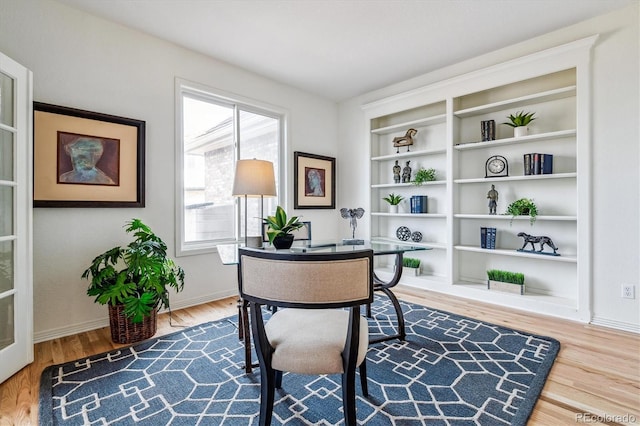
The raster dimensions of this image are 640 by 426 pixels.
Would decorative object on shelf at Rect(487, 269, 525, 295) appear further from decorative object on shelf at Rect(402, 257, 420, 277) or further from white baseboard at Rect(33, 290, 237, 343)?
white baseboard at Rect(33, 290, 237, 343)

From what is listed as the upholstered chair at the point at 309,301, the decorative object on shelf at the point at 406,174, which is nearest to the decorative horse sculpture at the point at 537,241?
the decorative object on shelf at the point at 406,174

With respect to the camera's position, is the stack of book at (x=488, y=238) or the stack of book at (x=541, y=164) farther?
the stack of book at (x=488, y=238)

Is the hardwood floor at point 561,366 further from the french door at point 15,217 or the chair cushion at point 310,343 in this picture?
the chair cushion at point 310,343

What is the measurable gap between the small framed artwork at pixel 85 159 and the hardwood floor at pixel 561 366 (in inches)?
44.4

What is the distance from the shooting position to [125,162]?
9.18ft

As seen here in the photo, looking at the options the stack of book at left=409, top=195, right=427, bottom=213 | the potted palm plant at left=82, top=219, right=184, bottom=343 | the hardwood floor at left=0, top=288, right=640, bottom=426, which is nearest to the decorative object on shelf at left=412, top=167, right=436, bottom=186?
the stack of book at left=409, top=195, right=427, bottom=213

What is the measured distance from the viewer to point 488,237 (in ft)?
11.1

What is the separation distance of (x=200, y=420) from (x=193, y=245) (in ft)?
7.00

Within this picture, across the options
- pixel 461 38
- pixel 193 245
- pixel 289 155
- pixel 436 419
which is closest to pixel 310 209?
pixel 289 155

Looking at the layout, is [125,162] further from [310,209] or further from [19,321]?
[310,209]

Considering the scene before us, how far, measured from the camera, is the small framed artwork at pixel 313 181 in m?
4.34

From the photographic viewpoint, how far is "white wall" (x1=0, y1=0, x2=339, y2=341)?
2.39 metres

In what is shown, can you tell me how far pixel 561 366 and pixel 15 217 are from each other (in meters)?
3.64

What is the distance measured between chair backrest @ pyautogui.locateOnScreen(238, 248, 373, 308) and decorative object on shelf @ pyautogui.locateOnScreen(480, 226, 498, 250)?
266 centimetres
